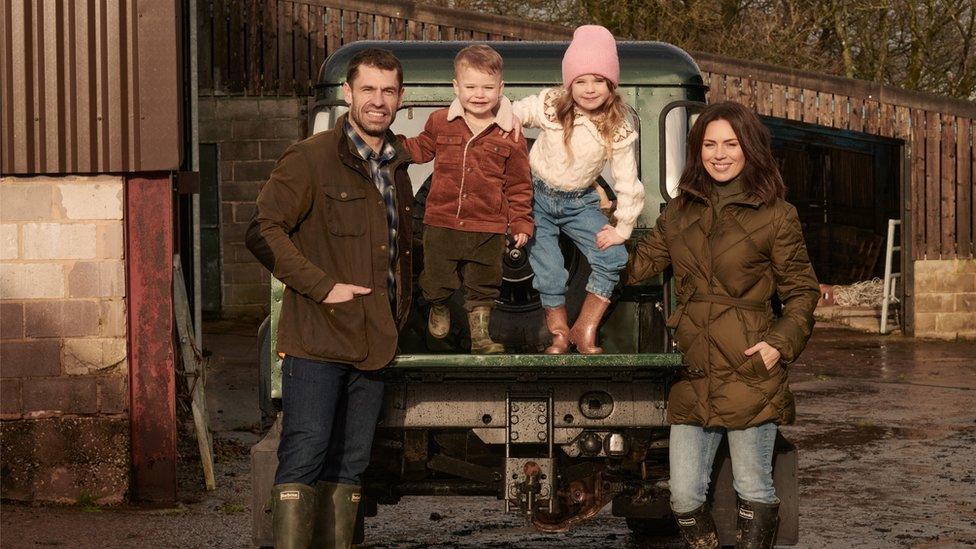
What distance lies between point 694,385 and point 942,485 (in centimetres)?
429

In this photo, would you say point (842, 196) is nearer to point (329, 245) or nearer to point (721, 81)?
point (721, 81)

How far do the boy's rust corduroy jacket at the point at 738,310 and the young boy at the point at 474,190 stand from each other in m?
0.76

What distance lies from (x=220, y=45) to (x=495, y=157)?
1323 centimetres

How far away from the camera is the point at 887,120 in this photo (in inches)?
745

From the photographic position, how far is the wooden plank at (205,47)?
18.5 metres

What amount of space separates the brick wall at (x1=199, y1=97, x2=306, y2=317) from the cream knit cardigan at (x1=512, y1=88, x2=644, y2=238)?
12.6 meters

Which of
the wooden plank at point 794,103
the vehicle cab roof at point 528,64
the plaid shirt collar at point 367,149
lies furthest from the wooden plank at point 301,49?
the plaid shirt collar at point 367,149

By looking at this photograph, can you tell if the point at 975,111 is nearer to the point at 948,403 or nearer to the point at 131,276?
the point at 948,403

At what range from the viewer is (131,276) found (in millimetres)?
8461

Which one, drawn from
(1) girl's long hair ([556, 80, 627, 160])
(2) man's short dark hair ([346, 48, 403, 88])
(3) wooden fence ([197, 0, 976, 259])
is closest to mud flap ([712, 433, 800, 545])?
(1) girl's long hair ([556, 80, 627, 160])

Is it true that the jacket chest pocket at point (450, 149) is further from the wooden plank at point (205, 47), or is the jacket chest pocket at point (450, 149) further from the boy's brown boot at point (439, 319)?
the wooden plank at point (205, 47)

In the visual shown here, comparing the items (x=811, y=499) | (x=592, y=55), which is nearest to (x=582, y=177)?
(x=592, y=55)

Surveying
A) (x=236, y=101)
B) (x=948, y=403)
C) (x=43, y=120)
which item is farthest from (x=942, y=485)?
(x=236, y=101)

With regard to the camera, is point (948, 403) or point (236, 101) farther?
point (236, 101)
